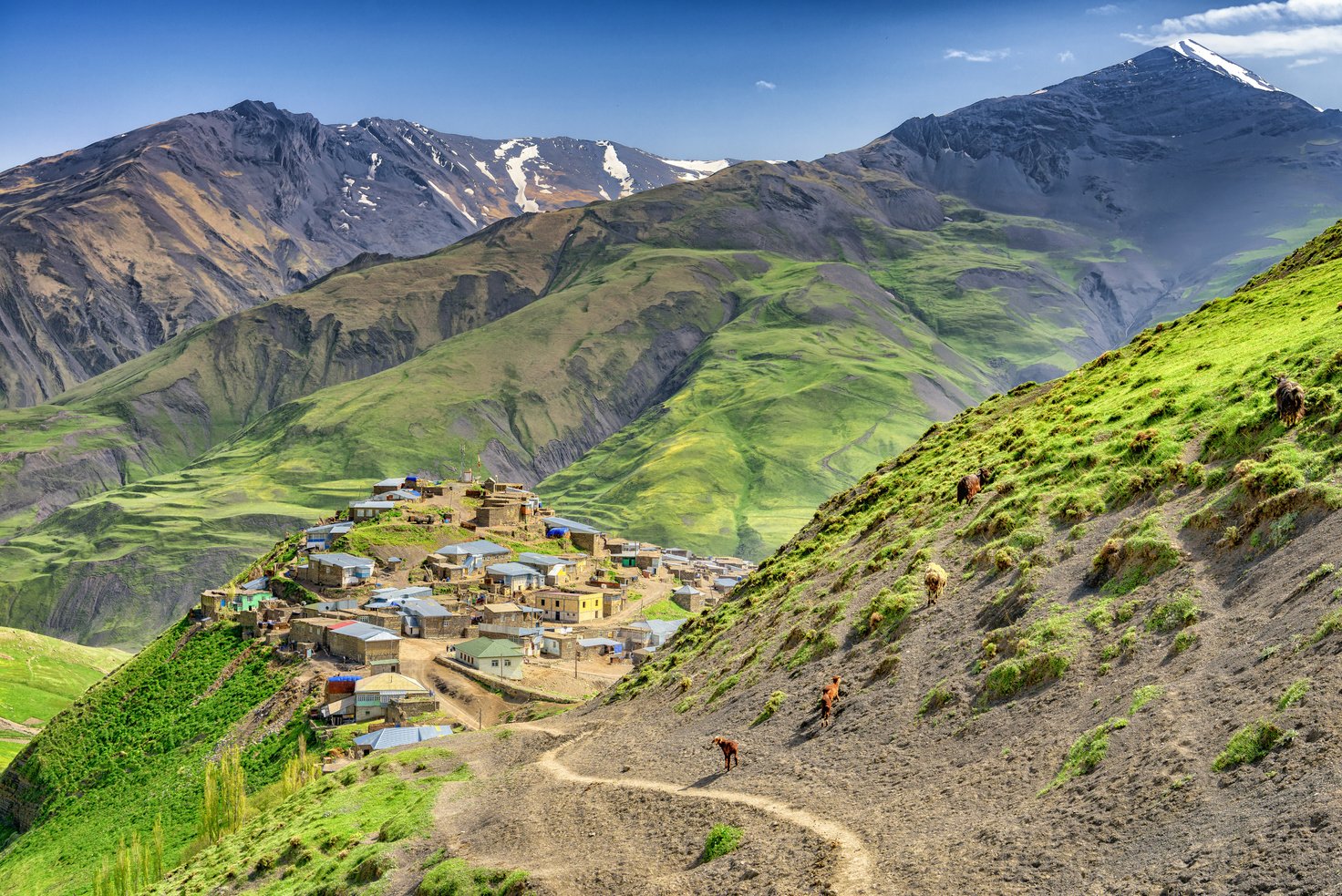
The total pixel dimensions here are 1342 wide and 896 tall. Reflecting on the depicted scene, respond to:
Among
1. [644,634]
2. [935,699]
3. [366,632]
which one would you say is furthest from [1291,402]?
[644,634]

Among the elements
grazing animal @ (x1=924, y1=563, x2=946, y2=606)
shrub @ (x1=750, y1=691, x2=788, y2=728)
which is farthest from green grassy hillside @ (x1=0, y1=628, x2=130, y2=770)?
grazing animal @ (x1=924, y1=563, x2=946, y2=606)

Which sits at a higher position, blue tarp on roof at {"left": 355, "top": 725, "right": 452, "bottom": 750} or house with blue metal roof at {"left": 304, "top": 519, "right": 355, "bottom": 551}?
house with blue metal roof at {"left": 304, "top": 519, "right": 355, "bottom": 551}

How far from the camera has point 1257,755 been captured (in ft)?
64.3

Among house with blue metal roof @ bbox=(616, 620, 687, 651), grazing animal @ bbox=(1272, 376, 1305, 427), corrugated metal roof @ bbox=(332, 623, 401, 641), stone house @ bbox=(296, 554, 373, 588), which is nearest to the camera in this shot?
grazing animal @ bbox=(1272, 376, 1305, 427)

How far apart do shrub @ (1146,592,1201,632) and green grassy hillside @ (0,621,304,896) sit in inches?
2423

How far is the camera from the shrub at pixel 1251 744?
771 inches

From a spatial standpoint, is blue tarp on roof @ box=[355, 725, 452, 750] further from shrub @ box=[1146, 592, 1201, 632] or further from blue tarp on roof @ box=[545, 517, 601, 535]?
blue tarp on roof @ box=[545, 517, 601, 535]

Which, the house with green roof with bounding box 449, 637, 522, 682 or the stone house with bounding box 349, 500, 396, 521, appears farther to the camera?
the stone house with bounding box 349, 500, 396, 521

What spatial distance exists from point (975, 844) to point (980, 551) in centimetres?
1582

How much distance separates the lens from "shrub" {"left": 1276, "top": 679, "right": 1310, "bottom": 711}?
2023 cm

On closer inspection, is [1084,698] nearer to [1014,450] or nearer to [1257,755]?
[1257,755]

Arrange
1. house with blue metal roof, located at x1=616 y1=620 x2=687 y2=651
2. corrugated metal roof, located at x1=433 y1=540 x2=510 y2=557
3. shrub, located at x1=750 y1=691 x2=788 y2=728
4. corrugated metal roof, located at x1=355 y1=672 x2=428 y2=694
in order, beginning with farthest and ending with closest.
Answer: corrugated metal roof, located at x1=433 y1=540 x2=510 y2=557 < house with blue metal roof, located at x1=616 y1=620 x2=687 y2=651 < corrugated metal roof, located at x1=355 y1=672 x2=428 y2=694 < shrub, located at x1=750 y1=691 x2=788 y2=728

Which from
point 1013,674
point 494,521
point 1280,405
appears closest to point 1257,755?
point 1013,674

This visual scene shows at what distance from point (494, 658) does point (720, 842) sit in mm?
63279
